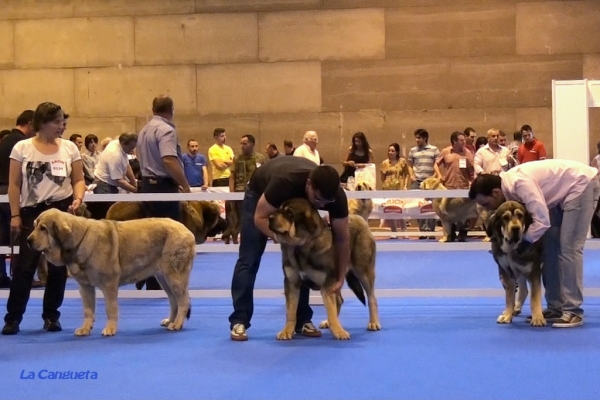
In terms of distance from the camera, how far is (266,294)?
6.32 metres

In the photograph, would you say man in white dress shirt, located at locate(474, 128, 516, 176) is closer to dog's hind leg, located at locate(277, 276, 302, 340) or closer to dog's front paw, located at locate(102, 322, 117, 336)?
dog's hind leg, located at locate(277, 276, 302, 340)

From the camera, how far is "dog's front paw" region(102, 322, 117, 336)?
5.32 m

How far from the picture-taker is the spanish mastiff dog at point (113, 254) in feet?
16.6

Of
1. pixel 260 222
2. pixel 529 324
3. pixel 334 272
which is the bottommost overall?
pixel 529 324

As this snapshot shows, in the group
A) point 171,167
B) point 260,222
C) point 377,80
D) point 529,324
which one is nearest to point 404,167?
point 377,80

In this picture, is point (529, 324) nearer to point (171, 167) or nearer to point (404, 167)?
point (171, 167)

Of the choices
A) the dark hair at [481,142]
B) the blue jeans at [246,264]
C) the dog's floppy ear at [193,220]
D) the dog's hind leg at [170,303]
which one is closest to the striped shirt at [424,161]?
the dark hair at [481,142]

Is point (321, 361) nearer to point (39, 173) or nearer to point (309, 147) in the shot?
point (39, 173)

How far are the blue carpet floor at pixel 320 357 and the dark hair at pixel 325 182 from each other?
2.88 feet

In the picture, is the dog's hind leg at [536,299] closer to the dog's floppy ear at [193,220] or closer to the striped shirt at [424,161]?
the dog's floppy ear at [193,220]

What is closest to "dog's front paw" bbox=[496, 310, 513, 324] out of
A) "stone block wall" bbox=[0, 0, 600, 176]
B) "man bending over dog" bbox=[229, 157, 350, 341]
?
"man bending over dog" bbox=[229, 157, 350, 341]

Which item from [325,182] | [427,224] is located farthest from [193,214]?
[427,224]

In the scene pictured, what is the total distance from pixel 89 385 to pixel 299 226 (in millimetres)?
1428

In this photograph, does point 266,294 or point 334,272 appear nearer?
point 334,272
